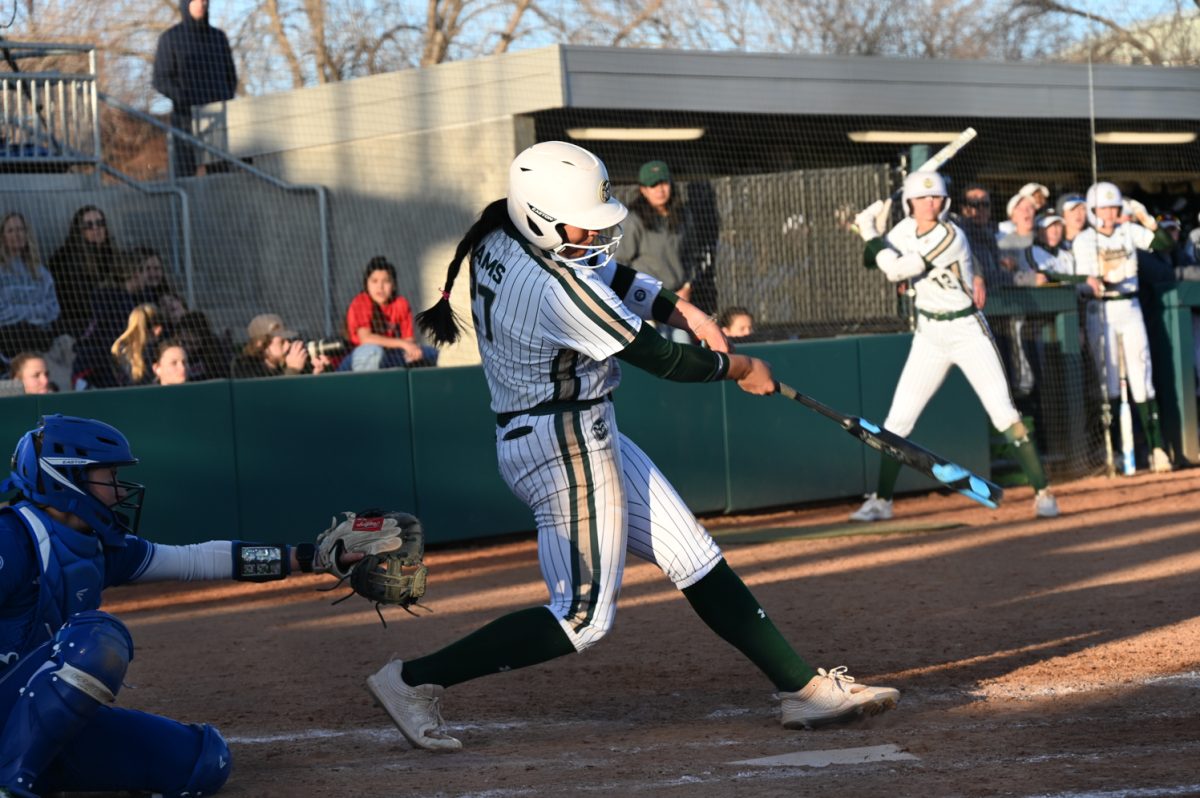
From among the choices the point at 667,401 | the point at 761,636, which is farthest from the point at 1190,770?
the point at 667,401

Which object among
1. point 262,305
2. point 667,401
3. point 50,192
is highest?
point 50,192

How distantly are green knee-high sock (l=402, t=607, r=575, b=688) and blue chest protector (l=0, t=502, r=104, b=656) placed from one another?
1006mm

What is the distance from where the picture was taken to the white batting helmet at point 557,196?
4414 mm

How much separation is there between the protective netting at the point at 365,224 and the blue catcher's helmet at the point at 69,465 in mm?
5822

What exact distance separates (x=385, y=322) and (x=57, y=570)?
6262 mm

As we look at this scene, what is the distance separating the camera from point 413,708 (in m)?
4.58

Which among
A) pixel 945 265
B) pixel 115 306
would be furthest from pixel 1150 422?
pixel 115 306

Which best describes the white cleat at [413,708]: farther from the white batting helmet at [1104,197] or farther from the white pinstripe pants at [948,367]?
the white batting helmet at [1104,197]

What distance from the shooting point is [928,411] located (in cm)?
1119

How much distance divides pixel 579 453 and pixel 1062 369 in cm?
835

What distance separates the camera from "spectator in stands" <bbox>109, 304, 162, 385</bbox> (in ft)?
31.0

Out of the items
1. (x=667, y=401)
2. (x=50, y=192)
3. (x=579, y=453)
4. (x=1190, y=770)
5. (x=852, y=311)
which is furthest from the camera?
(x=852, y=311)

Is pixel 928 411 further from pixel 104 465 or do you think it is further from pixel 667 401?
pixel 104 465

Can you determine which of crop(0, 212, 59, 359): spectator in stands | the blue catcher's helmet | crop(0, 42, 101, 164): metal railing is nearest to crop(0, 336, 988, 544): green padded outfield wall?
crop(0, 212, 59, 359): spectator in stands
